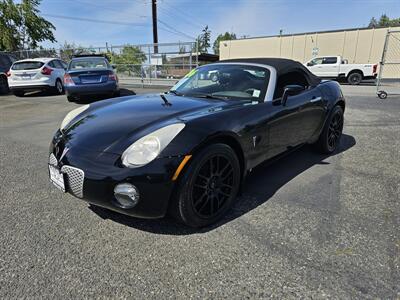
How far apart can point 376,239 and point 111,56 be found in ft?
55.9

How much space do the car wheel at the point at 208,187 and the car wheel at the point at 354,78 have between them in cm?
2001

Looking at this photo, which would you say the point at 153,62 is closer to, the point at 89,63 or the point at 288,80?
the point at 89,63

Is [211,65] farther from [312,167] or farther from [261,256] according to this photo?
[261,256]

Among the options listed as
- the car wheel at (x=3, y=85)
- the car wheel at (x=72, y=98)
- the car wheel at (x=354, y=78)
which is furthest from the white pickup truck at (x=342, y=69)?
the car wheel at (x=3, y=85)

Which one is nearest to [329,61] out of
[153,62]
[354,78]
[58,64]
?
[354,78]

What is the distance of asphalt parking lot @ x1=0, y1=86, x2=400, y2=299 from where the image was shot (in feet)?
6.22

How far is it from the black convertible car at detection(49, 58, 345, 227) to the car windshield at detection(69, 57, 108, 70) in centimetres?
698

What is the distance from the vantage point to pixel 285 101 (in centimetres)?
331

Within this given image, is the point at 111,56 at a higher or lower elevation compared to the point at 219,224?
higher

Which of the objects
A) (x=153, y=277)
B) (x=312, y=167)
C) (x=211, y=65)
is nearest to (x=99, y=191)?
(x=153, y=277)

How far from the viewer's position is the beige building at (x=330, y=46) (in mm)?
25656

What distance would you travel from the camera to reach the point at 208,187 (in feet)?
8.32

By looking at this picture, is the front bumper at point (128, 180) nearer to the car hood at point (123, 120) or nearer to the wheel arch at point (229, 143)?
the car hood at point (123, 120)

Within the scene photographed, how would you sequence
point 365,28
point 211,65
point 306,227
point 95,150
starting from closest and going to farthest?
point 95,150
point 306,227
point 211,65
point 365,28
